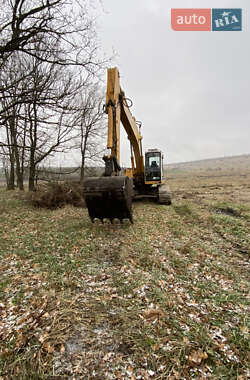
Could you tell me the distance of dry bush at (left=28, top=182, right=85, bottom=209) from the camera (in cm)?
1167

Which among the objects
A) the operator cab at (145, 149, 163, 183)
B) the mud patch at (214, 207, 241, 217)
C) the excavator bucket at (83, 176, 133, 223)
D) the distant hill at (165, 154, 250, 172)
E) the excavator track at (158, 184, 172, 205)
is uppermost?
the distant hill at (165, 154, 250, 172)

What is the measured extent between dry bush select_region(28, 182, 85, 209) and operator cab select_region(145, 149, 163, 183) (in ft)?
15.5

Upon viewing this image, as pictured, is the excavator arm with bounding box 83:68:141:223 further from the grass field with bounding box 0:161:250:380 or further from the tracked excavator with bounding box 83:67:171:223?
the grass field with bounding box 0:161:250:380

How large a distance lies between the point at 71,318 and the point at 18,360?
0.83m

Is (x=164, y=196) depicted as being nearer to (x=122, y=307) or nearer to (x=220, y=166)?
(x=122, y=307)

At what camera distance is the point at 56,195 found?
1201 cm

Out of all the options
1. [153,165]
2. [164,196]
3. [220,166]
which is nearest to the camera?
[164,196]

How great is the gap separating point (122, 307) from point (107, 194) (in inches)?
124

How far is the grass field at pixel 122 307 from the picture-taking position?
98.8 inches

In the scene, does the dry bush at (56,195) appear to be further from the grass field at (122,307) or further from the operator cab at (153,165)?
the grass field at (122,307)

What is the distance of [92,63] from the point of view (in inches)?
311

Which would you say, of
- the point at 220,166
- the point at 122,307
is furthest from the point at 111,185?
the point at 220,166

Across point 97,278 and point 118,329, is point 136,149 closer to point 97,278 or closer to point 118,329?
point 97,278

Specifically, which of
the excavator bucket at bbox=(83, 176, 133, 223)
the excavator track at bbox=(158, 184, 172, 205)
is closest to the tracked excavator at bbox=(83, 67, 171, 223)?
the excavator bucket at bbox=(83, 176, 133, 223)
